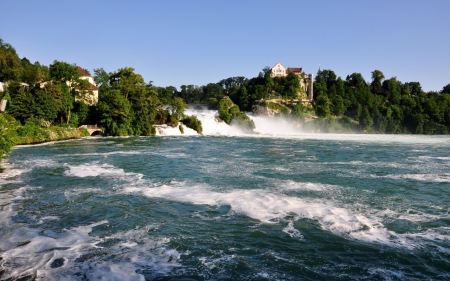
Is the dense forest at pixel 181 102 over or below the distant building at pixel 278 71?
below

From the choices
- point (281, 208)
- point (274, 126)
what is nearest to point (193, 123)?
point (274, 126)

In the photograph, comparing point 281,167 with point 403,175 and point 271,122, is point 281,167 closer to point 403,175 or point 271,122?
point 403,175

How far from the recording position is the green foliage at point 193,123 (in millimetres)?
59106

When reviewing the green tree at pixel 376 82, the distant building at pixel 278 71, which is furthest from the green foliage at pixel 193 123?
the green tree at pixel 376 82

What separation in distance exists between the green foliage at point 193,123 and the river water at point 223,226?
42.3 meters

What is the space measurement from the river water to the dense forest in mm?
8259

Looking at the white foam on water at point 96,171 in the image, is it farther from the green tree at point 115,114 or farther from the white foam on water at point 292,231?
the green tree at point 115,114

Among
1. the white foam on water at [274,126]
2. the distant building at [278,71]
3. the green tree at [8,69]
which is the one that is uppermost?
the distant building at [278,71]

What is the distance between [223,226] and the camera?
8.80 metres

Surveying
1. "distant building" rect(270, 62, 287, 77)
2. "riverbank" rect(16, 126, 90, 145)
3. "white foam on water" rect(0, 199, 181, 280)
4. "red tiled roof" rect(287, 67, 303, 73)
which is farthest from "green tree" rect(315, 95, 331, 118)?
"white foam on water" rect(0, 199, 181, 280)

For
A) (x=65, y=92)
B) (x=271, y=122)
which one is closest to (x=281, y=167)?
(x=65, y=92)

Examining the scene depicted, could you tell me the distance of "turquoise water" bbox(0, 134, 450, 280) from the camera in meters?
6.26

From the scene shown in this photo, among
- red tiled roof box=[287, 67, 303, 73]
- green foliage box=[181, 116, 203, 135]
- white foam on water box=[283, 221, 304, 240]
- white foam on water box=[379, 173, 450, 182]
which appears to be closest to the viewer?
white foam on water box=[283, 221, 304, 240]

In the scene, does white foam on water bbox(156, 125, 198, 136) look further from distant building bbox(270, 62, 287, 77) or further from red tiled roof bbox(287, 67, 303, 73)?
red tiled roof bbox(287, 67, 303, 73)
